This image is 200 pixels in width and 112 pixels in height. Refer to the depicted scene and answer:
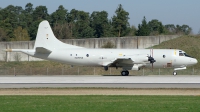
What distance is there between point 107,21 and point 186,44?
41.3 meters

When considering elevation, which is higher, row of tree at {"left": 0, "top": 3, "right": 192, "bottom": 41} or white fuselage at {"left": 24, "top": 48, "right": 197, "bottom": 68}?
row of tree at {"left": 0, "top": 3, "right": 192, "bottom": 41}

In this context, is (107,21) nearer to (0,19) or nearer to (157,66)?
(0,19)

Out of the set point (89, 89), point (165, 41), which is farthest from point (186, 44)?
point (89, 89)

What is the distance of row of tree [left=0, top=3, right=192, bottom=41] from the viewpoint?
103 meters

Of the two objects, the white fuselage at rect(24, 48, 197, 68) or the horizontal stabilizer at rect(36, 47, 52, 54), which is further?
the white fuselage at rect(24, 48, 197, 68)

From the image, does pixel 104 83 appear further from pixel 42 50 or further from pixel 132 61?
pixel 42 50

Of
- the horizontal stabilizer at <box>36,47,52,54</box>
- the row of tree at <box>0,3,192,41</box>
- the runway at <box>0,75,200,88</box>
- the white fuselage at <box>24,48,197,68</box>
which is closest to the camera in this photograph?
the runway at <box>0,75,200,88</box>

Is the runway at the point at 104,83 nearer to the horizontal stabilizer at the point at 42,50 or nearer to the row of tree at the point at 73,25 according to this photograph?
the horizontal stabilizer at the point at 42,50

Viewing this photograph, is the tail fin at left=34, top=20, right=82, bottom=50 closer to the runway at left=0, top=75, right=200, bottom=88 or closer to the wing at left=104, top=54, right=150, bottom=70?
the wing at left=104, top=54, right=150, bottom=70

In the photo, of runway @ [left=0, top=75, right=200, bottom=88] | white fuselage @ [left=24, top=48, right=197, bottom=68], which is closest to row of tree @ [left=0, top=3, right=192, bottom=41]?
white fuselage @ [left=24, top=48, right=197, bottom=68]

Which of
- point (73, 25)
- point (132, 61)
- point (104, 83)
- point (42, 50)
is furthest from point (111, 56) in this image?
point (73, 25)

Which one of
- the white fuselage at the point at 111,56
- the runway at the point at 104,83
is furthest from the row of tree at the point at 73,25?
the runway at the point at 104,83

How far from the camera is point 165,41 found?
80188 millimetres

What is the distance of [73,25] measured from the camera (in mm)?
112062
